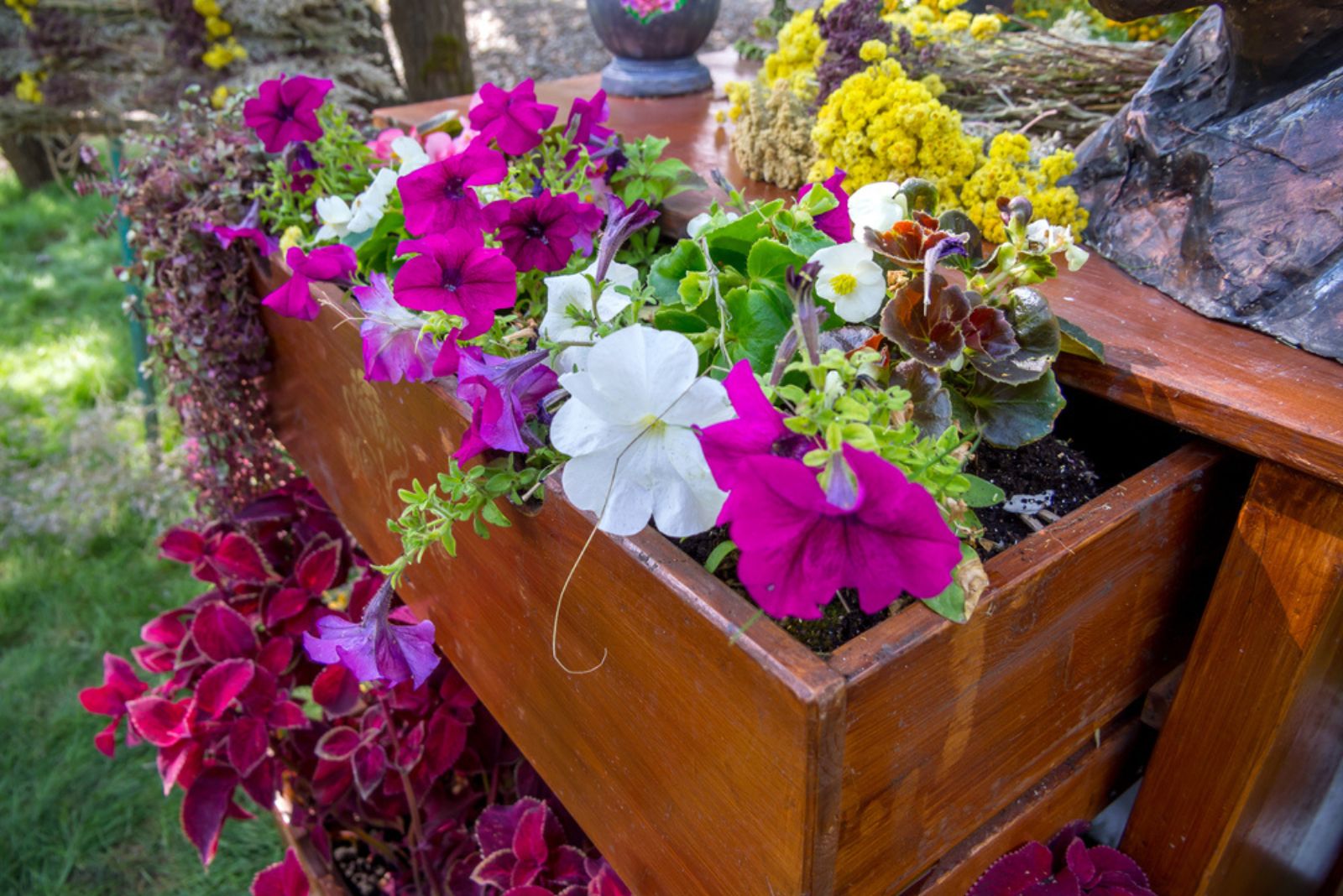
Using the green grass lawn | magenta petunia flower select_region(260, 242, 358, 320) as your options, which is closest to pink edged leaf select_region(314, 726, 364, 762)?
the green grass lawn

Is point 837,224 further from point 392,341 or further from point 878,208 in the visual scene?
point 392,341

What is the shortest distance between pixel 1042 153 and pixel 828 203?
0.61 m

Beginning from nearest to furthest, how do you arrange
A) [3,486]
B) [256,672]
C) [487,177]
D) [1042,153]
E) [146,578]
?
[487,177] < [1042,153] < [256,672] < [146,578] < [3,486]

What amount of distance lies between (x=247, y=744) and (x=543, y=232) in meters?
0.97

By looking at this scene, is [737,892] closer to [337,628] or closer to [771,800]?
[771,800]

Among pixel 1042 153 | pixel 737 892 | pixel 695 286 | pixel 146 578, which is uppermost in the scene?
pixel 695 286

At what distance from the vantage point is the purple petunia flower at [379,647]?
2.63 feet

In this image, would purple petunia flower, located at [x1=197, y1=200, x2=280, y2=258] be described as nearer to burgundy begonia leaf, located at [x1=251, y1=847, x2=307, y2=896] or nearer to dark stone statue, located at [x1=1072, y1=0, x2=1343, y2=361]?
burgundy begonia leaf, located at [x1=251, y1=847, x2=307, y2=896]

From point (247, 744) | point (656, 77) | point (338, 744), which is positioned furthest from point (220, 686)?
point (656, 77)

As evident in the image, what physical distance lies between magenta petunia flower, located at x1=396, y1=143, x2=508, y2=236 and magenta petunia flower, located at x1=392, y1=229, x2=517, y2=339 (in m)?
0.10

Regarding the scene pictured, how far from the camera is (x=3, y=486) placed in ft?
9.84

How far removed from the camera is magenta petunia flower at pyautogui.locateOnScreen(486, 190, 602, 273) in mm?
948

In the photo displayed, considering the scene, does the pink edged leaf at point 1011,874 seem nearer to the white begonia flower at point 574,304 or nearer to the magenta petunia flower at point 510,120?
the white begonia flower at point 574,304

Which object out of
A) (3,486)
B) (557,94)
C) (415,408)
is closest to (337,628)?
(415,408)
